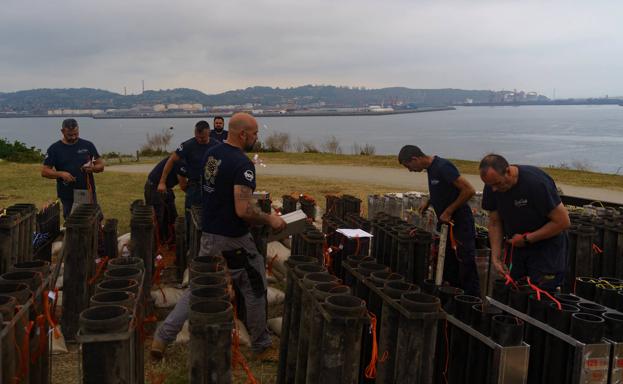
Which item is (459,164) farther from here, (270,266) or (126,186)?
(270,266)

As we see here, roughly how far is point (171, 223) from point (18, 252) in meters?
3.14

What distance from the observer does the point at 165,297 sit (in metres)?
6.15

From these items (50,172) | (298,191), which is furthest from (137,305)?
(298,191)

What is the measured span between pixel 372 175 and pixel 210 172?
15.0 metres

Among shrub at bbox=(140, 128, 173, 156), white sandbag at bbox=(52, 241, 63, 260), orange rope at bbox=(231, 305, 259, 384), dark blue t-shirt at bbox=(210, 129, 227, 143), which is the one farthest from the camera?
shrub at bbox=(140, 128, 173, 156)

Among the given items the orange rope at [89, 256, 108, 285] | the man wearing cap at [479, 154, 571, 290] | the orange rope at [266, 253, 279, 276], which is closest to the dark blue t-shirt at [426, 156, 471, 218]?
the man wearing cap at [479, 154, 571, 290]

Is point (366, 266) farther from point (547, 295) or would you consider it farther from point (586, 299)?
point (586, 299)

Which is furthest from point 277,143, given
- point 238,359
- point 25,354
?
point 25,354

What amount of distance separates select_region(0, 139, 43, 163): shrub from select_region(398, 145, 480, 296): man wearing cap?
23.8 m

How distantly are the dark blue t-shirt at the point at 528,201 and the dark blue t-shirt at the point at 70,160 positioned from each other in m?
5.73

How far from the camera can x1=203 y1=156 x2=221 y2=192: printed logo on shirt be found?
4.72 m

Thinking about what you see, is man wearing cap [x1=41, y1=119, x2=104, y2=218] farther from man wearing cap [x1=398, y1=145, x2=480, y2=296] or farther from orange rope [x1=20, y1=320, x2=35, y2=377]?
man wearing cap [x1=398, y1=145, x2=480, y2=296]

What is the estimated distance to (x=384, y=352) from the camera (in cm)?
387

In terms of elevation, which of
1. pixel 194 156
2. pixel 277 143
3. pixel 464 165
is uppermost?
pixel 194 156
